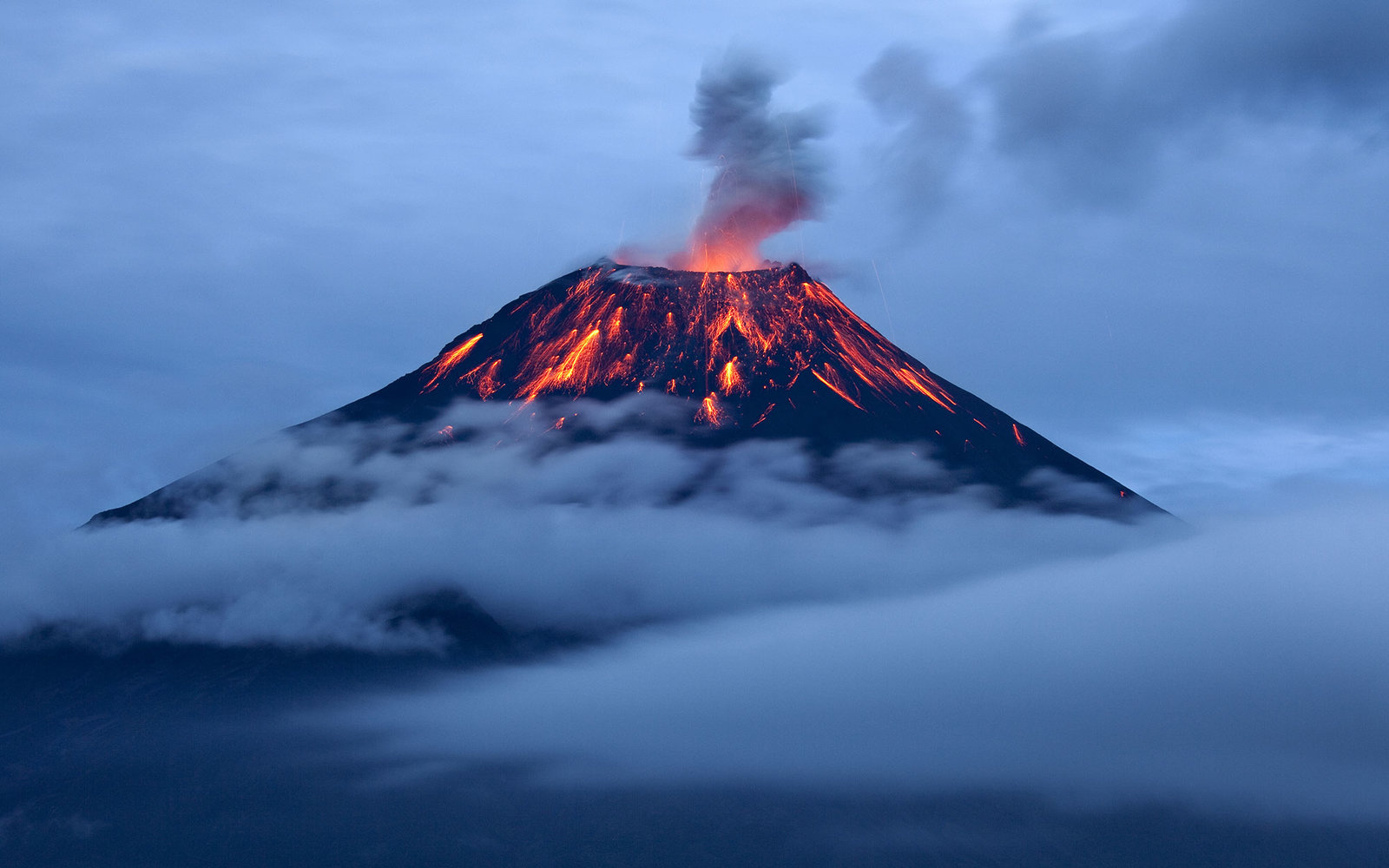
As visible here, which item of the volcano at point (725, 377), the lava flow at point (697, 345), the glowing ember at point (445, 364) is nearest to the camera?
the lava flow at point (697, 345)

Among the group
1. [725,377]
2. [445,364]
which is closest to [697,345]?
[725,377]

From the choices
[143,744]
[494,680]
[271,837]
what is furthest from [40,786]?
[494,680]

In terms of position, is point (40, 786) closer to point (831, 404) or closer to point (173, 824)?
point (173, 824)

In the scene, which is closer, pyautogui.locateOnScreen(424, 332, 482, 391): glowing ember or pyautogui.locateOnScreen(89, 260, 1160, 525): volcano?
pyautogui.locateOnScreen(89, 260, 1160, 525): volcano

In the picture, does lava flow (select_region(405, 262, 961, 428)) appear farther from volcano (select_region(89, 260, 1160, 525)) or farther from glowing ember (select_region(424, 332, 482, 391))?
glowing ember (select_region(424, 332, 482, 391))

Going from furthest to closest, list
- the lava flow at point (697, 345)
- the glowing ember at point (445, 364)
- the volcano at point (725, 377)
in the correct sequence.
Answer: the glowing ember at point (445, 364) < the volcano at point (725, 377) < the lava flow at point (697, 345)

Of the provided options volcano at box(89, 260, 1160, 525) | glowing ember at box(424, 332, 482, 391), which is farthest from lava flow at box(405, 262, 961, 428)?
glowing ember at box(424, 332, 482, 391)

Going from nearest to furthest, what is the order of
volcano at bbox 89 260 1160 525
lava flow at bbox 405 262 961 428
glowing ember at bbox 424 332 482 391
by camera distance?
1. lava flow at bbox 405 262 961 428
2. volcano at bbox 89 260 1160 525
3. glowing ember at bbox 424 332 482 391

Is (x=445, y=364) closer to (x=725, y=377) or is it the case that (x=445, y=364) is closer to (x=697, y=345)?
(x=725, y=377)

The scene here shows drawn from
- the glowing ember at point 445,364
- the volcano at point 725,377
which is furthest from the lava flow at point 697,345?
the glowing ember at point 445,364

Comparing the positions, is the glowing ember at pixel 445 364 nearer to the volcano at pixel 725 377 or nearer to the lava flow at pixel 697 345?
the volcano at pixel 725 377
